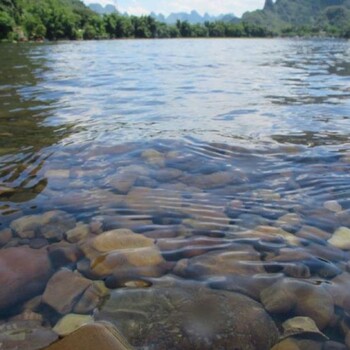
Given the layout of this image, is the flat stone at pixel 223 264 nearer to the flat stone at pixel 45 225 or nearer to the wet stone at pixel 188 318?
the wet stone at pixel 188 318

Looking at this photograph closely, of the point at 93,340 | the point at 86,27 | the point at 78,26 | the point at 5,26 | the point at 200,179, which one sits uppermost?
the point at 78,26

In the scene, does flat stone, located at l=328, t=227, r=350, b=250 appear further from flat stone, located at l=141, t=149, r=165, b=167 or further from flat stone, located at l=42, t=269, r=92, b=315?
flat stone, located at l=141, t=149, r=165, b=167

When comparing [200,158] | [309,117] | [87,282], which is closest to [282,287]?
[87,282]

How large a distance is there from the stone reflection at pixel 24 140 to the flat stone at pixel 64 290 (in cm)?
121

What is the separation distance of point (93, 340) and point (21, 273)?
0.87m

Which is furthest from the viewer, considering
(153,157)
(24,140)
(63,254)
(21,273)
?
(24,140)

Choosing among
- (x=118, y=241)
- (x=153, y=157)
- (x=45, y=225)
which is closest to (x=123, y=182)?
(x=153, y=157)

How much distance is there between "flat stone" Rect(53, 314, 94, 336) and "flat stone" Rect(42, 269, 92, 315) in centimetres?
7

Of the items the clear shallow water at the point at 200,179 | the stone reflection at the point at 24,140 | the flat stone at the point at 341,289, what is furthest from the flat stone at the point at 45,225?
the flat stone at the point at 341,289

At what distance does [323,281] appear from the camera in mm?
2260

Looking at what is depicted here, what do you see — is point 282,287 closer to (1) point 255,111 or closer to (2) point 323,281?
(2) point 323,281

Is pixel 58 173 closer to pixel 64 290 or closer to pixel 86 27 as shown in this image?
pixel 64 290

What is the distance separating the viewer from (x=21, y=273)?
2.35 meters

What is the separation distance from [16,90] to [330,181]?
9044mm
